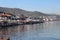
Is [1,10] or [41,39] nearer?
[41,39]

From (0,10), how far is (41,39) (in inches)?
2127

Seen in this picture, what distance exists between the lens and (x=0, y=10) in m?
73.6

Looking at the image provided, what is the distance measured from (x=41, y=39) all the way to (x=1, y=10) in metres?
53.9

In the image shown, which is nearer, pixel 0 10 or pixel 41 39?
pixel 41 39

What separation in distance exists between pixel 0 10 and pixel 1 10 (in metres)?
0.35

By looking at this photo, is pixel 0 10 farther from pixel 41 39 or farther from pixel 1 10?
pixel 41 39

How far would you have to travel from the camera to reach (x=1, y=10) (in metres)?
73.5

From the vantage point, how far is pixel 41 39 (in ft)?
68.8

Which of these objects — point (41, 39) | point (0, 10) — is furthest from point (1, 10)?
point (41, 39)
